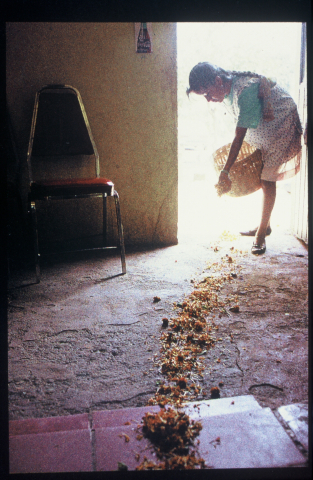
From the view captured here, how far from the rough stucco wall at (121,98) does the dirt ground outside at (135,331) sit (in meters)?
0.45

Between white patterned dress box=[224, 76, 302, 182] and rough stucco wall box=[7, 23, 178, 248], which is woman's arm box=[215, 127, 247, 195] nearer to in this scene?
white patterned dress box=[224, 76, 302, 182]

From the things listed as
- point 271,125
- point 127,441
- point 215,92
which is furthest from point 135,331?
point 271,125

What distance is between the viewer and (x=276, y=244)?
306cm

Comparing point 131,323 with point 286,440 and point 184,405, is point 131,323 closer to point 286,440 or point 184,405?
point 184,405

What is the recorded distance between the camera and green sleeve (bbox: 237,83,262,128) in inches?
98.2

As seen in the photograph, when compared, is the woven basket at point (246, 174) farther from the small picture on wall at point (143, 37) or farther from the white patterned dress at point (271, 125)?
the small picture on wall at point (143, 37)

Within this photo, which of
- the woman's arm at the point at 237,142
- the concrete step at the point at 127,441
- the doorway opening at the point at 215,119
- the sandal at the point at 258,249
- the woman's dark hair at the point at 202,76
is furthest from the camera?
the doorway opening at the point at 215,119

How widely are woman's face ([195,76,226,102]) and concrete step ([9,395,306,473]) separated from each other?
81.2 inches

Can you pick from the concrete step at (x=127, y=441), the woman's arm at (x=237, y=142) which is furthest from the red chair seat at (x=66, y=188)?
the concrete step at (x=127, y=441)

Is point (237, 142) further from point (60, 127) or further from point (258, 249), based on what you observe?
point (60, 127)

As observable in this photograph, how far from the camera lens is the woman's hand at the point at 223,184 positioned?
2.66 metres

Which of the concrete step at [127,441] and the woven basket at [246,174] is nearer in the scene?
the concrete step at [127,441]

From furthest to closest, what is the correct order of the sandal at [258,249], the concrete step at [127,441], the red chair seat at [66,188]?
1. the sandal at [258,249]
2. the red chair seat at [66,188]
3. the concrete step at [127,441]

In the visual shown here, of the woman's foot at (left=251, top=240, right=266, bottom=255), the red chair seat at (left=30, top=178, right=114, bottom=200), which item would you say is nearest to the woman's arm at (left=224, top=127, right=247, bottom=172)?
the woman's foot at (left=251, top=240, right=266, bottom=255)
